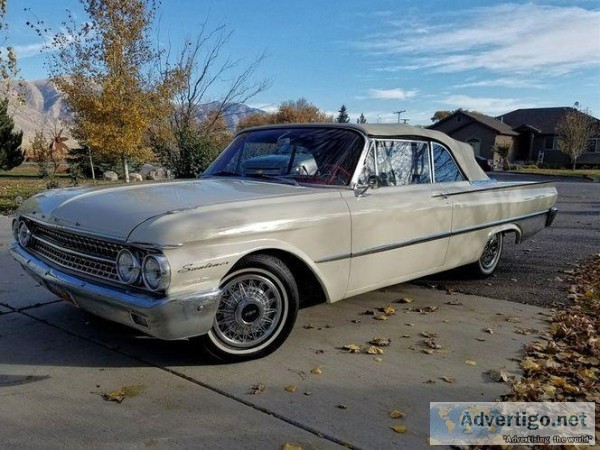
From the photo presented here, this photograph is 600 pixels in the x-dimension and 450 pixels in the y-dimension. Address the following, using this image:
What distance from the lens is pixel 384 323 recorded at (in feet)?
13.7

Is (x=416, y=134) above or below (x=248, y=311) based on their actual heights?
above

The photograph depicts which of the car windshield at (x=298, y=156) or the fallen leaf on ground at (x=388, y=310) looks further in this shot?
the fallen leaf on ground at (x=388, y=310)

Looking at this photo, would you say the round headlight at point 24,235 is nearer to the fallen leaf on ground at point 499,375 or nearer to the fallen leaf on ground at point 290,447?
the fallen leaf on ground at point 290,447

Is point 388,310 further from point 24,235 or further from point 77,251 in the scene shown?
point 24,235

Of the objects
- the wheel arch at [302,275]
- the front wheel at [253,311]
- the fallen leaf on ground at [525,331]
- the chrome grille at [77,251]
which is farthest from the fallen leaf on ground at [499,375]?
the chrome grille at [77,251]

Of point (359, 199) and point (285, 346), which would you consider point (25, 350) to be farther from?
point (359, 199)

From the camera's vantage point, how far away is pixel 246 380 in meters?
3.07

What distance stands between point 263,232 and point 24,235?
6.96 ft

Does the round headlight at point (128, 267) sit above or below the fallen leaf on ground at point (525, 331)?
above

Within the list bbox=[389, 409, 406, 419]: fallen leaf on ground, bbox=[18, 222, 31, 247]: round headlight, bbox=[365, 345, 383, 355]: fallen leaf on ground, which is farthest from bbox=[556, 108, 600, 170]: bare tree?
bbox=[18, 222, 31, 247]: round headlight

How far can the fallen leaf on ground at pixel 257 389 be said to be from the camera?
291 cm

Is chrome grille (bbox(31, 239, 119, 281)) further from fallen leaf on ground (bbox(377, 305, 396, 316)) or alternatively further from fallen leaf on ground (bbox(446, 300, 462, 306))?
fallen leaf on ground (bbox(446, 300, 462, 306))

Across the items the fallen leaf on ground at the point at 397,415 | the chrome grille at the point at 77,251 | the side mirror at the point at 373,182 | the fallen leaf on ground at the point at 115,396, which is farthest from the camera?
the side mirror at the point at 373,182

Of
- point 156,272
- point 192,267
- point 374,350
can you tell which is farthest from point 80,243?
point 374,350
